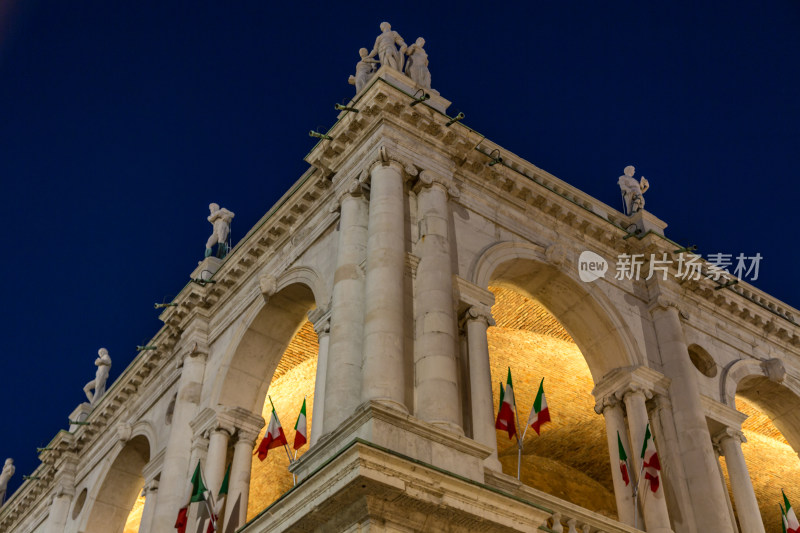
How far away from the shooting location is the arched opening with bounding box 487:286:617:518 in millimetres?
20844

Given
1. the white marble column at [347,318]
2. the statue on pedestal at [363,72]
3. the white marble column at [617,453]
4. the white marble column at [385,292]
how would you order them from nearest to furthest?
1. the white marble column at [385,292]
2. the white marble column at [347,318]
3. the white marble column at [617,453]
4. the statue on pedestal at [363,72]

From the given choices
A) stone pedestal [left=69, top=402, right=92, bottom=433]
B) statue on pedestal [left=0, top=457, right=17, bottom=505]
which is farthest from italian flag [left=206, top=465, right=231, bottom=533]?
statue on pedestal [left=0, top=457, right=17, bottom=505]

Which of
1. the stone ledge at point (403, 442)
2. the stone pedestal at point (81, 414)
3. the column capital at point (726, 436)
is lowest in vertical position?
the stone ledge at point (403, 442)

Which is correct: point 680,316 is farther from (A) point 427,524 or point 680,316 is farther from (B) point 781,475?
(A) point 427,524

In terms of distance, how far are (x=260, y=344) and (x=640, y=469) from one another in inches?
319

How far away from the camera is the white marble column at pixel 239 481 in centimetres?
1664

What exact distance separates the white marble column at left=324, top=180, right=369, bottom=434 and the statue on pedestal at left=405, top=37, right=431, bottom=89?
311cm

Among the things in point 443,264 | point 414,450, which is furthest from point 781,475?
point 414,450

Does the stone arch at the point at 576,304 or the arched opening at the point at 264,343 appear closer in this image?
the stone arch at the point at 576,304

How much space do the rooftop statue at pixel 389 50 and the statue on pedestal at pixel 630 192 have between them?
21.5ft

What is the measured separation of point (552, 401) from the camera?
2295 cm

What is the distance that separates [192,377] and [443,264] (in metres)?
7.50

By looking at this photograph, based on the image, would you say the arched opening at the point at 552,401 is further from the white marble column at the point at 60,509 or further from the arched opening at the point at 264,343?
the white marble column at the point at 60,509

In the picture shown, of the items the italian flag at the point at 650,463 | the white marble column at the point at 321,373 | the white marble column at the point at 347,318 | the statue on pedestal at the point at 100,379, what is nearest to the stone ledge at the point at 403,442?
the white marble column at the point at 347,318
